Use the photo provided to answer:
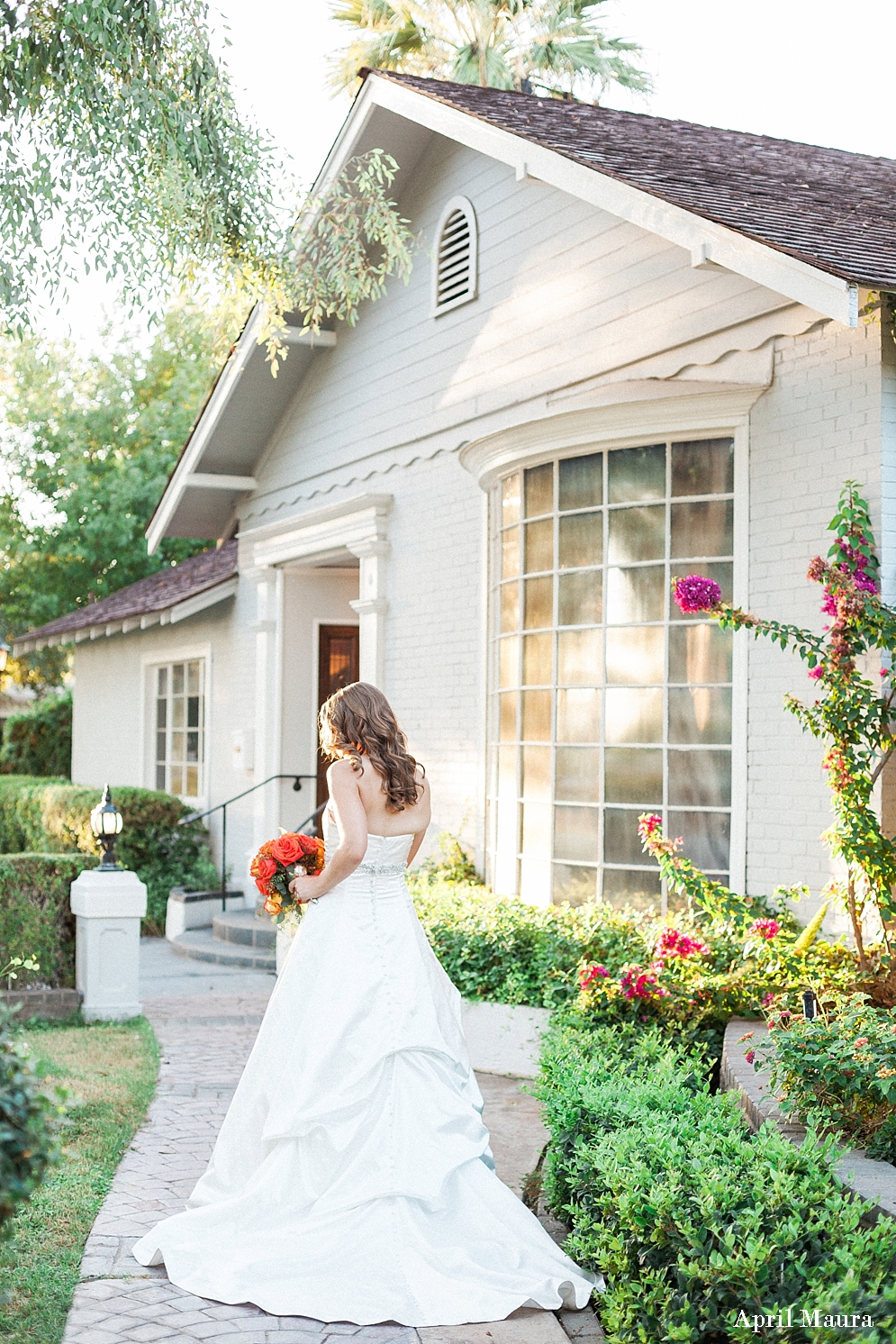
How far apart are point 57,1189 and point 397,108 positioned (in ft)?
25.0

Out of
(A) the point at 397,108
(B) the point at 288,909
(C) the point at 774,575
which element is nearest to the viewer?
(B) the point at 288,909

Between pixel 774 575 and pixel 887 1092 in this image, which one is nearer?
pixel 887 1092

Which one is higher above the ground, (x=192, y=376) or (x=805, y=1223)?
(x=192, y=376)

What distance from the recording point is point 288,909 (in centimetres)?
500

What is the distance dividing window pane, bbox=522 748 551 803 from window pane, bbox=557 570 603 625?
32.6 inches

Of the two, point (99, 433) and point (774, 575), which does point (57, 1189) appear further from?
point (99, 433)

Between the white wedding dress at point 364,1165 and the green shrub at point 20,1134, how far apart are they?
5.01 ft

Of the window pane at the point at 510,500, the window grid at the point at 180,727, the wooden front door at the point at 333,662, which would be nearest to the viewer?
the window pane at the point at 510,500

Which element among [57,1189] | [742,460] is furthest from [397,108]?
[57,1189]

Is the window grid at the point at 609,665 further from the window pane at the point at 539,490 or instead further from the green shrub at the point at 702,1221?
the green shrub at the point at 702,1221

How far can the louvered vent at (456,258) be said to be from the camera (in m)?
9.65

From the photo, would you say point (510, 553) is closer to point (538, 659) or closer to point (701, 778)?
point (538, 659)

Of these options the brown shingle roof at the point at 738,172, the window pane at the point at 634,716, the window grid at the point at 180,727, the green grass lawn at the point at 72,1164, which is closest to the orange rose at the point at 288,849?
the green grass lawn at the point at 72,1164

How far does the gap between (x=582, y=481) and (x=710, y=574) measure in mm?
1071
